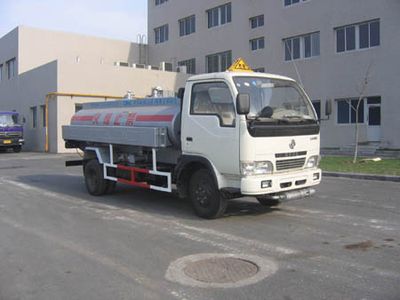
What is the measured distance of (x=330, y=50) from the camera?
92.1 ft

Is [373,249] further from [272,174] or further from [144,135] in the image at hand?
[144,135]

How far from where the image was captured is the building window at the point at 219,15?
3616 centimetres

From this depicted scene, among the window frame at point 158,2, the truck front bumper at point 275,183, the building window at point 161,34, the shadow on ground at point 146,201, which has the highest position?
the window frame at point 158,2

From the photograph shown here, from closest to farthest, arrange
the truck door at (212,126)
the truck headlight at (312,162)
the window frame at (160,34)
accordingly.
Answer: the truck door at (212,126)
the truck headlight at (312,162)
the window frame at (160,34)

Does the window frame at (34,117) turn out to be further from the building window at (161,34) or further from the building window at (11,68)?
the building window at (161,34)

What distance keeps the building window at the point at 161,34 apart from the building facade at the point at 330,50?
5.90 meters

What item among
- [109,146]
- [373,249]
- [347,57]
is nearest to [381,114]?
[347,57]

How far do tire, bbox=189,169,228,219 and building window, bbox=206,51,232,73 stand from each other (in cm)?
2792

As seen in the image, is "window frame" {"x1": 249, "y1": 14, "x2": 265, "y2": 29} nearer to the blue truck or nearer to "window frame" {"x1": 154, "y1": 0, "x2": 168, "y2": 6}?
Result: "window frame" {"x1": 154, "y1": 0, "x2": 168, "y2": 6}

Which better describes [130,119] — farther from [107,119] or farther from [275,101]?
[275,101]

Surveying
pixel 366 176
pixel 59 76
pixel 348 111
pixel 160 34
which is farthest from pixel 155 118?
pixel 160 34

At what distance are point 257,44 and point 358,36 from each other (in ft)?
27.4

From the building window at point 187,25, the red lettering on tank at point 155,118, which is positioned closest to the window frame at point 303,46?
the building window at point 187,25

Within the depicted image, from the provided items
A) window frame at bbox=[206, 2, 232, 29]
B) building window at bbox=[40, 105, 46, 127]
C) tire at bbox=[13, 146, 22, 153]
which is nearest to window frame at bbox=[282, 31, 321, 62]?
window frame at bbox=[206, 2, 232, 29]
